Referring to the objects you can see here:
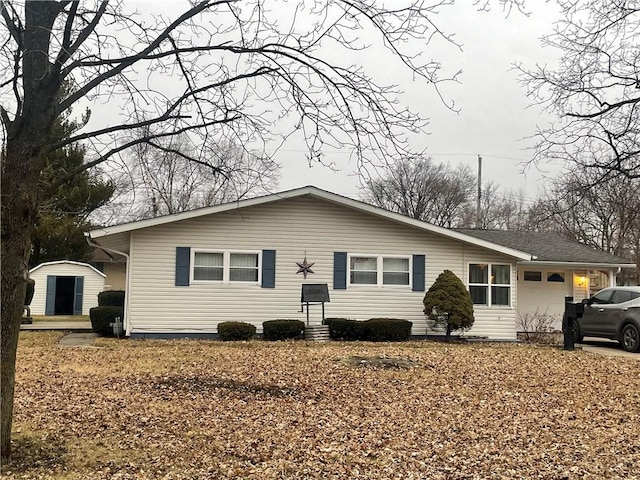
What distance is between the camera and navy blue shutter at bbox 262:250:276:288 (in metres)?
15.8

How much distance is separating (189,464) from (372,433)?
1955 millimetres

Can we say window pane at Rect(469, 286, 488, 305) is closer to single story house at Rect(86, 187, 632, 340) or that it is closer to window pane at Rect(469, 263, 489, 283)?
single story house at Rect(86, 187, 632, 340)

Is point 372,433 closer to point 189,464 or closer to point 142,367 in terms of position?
point 189,464

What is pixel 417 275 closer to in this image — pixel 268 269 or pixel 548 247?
pixel 268 269

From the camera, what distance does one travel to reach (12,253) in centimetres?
500

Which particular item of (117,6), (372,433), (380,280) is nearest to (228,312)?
(380,280)

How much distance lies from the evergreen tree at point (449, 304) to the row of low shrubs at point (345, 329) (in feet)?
2.39

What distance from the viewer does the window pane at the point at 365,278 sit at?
1638 centimetres

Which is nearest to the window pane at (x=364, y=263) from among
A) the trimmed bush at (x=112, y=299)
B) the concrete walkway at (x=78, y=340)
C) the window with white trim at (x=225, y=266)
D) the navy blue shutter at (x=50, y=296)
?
the window with white trim at (x=225, y=266)

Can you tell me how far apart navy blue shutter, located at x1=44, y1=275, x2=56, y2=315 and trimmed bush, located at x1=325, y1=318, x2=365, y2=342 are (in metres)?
15.2

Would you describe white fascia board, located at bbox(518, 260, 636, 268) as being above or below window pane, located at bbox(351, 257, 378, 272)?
above

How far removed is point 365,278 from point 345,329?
1.57 m

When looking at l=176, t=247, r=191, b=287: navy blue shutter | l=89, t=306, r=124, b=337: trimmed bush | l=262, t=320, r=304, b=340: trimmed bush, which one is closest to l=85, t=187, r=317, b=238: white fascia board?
l=176, t=247, r=191, b=287: navy blue shutter

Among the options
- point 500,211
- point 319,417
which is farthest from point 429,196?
point 319,417
